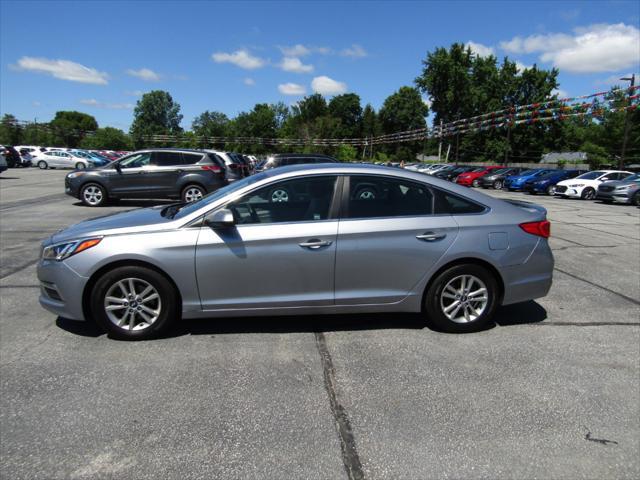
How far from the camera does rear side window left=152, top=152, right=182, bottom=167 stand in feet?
44.7

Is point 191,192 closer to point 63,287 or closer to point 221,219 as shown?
point 63,287

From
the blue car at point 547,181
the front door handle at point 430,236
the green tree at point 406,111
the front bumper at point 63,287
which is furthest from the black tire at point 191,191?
the green tree at point 406,111

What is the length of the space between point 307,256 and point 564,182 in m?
25.0

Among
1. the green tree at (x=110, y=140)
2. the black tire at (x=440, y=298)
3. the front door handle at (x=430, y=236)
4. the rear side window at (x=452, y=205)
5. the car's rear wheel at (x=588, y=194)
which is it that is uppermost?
the green tree at (x=110, y=140)

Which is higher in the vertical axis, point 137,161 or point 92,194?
point 137,161

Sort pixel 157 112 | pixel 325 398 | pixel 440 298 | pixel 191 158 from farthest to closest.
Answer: pixel 157 112 → pixel 191 158 → pixel 440 298 → pixel 325 398

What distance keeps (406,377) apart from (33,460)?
2437 millimetres

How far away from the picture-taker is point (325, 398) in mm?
3180

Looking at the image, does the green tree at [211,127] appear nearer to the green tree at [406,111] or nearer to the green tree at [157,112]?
the green tree at [157,112]

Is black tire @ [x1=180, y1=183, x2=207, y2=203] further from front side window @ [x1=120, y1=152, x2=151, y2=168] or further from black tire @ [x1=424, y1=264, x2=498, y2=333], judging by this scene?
black tire @ [x1=424, y1=264, x2=498, y2=333]

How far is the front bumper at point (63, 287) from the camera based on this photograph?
395 cm

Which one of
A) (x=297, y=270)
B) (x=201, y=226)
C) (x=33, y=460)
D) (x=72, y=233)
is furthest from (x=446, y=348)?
(x=72, y=233)

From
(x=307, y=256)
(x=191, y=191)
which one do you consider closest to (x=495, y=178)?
(x=191, y=191)

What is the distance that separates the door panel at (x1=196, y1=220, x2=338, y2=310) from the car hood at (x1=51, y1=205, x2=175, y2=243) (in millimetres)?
437
